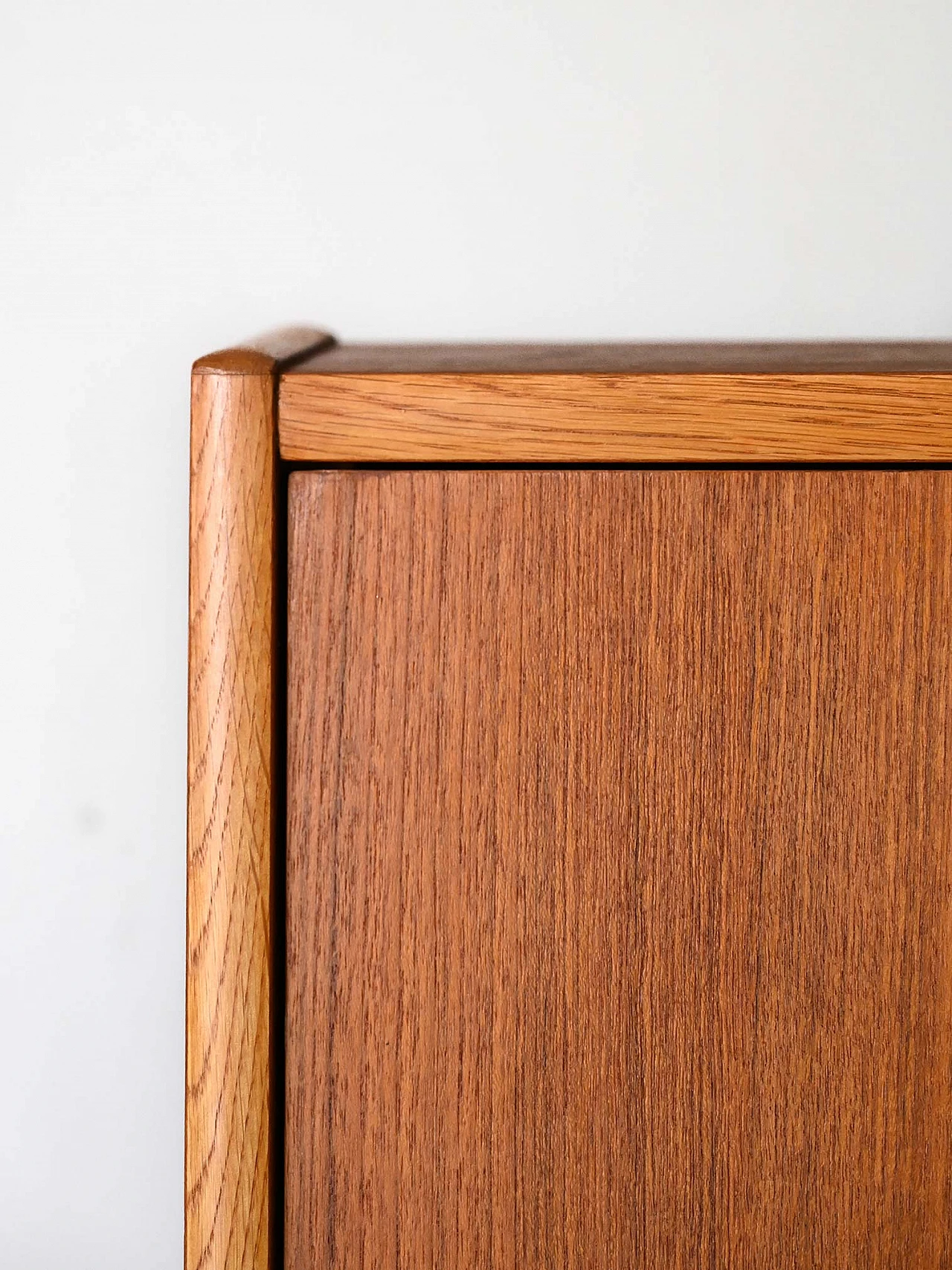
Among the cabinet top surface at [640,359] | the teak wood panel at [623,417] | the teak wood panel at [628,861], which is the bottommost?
the teak wood panel at [628,861]

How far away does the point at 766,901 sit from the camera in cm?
39

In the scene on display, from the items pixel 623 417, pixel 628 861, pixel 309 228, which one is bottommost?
pixel 628 861

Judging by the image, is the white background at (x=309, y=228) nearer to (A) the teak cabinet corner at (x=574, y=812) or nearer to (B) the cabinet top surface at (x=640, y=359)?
(B) the cabinet top surface at (x=640, y=359)

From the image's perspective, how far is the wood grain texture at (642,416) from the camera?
1.25ft

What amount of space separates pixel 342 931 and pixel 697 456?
0.25 meters

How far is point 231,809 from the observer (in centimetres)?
39

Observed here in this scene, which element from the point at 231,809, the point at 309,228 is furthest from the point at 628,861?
the point at 309,228

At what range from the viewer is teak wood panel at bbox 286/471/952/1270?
15.2 inches

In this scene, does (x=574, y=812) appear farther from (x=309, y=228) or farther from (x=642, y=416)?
(x=309, y=228)

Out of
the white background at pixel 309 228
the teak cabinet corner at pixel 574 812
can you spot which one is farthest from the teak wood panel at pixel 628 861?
the white background at pixel 309 228

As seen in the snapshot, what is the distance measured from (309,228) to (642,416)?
17.4 inches

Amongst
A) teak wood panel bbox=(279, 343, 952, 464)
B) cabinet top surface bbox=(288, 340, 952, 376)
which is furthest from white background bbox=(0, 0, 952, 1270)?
teak wood panel bbox=(279, 343, 952, 464)

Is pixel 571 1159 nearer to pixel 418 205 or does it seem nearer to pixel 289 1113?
pixel 289 1113

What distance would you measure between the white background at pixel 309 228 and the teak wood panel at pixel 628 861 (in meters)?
0.38
